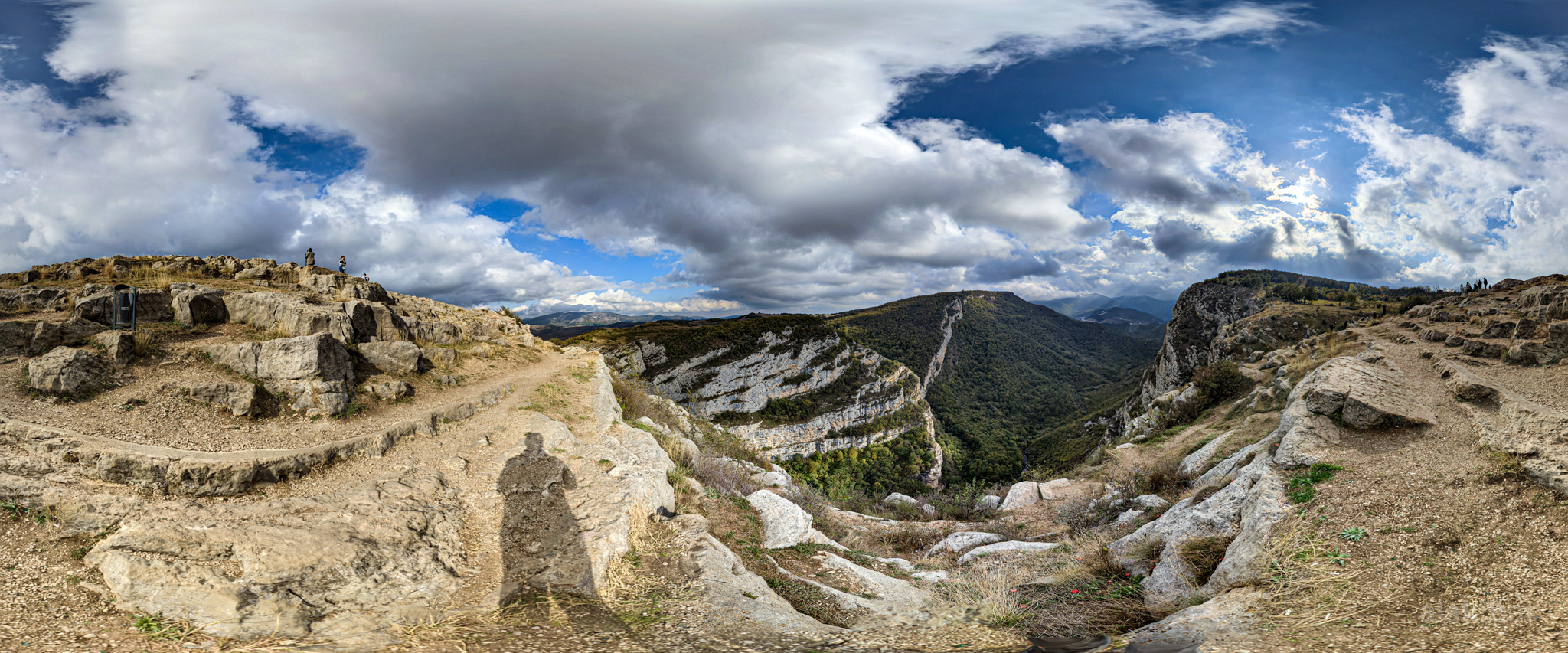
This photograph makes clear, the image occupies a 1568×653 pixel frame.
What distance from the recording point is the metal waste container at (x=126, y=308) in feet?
36.5

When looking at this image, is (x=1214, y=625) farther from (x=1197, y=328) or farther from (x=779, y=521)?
(x=1197, y=328)

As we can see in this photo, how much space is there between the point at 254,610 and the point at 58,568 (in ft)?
7.62

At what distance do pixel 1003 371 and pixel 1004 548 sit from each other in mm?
139140

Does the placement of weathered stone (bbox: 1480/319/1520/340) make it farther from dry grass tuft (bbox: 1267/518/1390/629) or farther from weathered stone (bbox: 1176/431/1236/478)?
dry grass tuft (bbox: 1267/518/1390/629)

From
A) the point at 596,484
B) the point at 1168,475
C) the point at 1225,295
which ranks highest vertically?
the point at 1225,295

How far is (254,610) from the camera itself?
4930mm

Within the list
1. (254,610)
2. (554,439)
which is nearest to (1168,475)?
(554,439)

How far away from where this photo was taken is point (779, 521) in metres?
10.3

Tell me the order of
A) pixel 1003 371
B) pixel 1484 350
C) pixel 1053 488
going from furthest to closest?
pixel 1003 371, pixel 1053 488, pixel 1484 350

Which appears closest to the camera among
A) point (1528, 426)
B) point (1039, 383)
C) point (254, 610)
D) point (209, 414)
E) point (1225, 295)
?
point (254, 610)

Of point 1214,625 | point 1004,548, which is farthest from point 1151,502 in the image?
point 1214,625

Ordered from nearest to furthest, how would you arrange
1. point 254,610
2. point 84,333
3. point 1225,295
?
point 254,610 → point 84,333 → point 1225,295

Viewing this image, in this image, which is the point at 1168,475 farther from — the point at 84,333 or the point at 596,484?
the point at 84,333

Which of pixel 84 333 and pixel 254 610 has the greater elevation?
pixel 84 333
